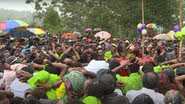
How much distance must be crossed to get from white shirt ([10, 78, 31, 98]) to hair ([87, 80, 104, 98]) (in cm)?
125

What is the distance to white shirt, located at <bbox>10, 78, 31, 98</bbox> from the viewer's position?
224 inches

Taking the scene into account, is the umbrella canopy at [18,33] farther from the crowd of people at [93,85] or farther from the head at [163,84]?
the head at [163,84]

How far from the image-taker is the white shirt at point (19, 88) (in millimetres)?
5693

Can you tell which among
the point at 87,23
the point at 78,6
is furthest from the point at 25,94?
the point at 78,6

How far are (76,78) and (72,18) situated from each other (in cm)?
3452

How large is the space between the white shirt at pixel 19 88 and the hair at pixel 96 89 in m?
1.25

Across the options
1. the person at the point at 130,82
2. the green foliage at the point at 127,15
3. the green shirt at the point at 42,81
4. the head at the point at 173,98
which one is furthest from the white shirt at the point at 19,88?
the green foliage at the point at 127,15

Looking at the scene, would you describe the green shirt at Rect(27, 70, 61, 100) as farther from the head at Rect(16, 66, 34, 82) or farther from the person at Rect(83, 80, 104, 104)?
the person at Rect(83, 80, 104, 104)

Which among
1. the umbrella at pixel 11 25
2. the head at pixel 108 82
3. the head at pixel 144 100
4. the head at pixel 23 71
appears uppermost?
the head at pixel 108 82

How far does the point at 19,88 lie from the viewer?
574 cm

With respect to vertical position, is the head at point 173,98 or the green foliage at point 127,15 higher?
the head at point 173,98

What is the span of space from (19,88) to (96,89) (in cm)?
149

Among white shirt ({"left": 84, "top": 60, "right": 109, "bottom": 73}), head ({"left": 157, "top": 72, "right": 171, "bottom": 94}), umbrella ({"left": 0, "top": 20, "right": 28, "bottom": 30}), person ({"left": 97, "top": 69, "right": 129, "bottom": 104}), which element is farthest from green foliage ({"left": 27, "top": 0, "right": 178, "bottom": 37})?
person ({"left": 97, "top": 69, "right": 129, "bottom": 104})

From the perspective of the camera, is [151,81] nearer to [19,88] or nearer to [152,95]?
[152,95]
